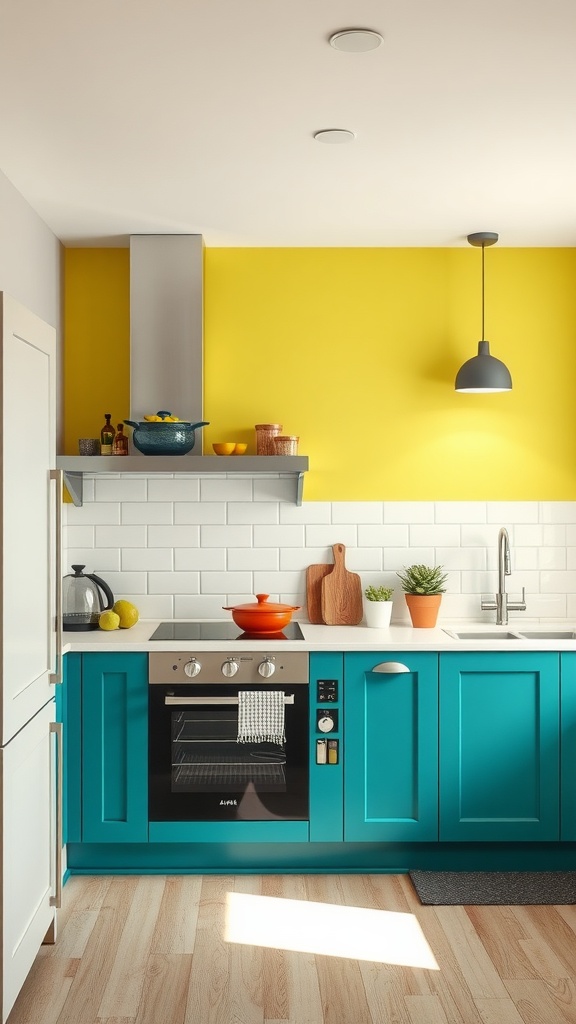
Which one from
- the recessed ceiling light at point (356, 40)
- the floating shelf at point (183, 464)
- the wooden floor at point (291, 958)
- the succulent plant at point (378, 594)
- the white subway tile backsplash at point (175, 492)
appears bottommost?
the wooden floor at point (291, 958)

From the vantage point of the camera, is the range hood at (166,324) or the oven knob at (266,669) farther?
the range hood at (166,324)

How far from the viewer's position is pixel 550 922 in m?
3.30

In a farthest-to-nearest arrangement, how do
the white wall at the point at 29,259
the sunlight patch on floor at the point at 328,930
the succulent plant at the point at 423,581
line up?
the succulent plant at the point at 423,581 → the white wall at the point at 29,259 → the sunlight patch on floor at the point at 328,930

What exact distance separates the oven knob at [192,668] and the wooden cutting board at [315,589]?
80 centimetres

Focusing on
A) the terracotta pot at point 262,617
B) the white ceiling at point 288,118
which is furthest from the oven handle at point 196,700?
the white ceiling at point 288,118

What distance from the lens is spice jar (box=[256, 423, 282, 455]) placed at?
4.13m

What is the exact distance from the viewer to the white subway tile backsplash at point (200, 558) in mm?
4305

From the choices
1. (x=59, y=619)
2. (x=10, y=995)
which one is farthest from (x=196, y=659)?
(x=10, y=995)

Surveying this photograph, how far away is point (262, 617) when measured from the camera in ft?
12.7

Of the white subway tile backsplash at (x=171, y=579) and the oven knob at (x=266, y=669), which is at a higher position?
the white subway tile backsplash at (x=171, y=579)

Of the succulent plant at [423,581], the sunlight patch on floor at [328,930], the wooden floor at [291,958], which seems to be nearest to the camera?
the wooden floor at [291,958]

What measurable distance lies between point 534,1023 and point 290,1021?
69 cm

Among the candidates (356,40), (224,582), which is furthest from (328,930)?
(356,40)

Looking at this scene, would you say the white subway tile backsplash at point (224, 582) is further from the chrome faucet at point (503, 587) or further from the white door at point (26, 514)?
the white door at point (26, 514)
